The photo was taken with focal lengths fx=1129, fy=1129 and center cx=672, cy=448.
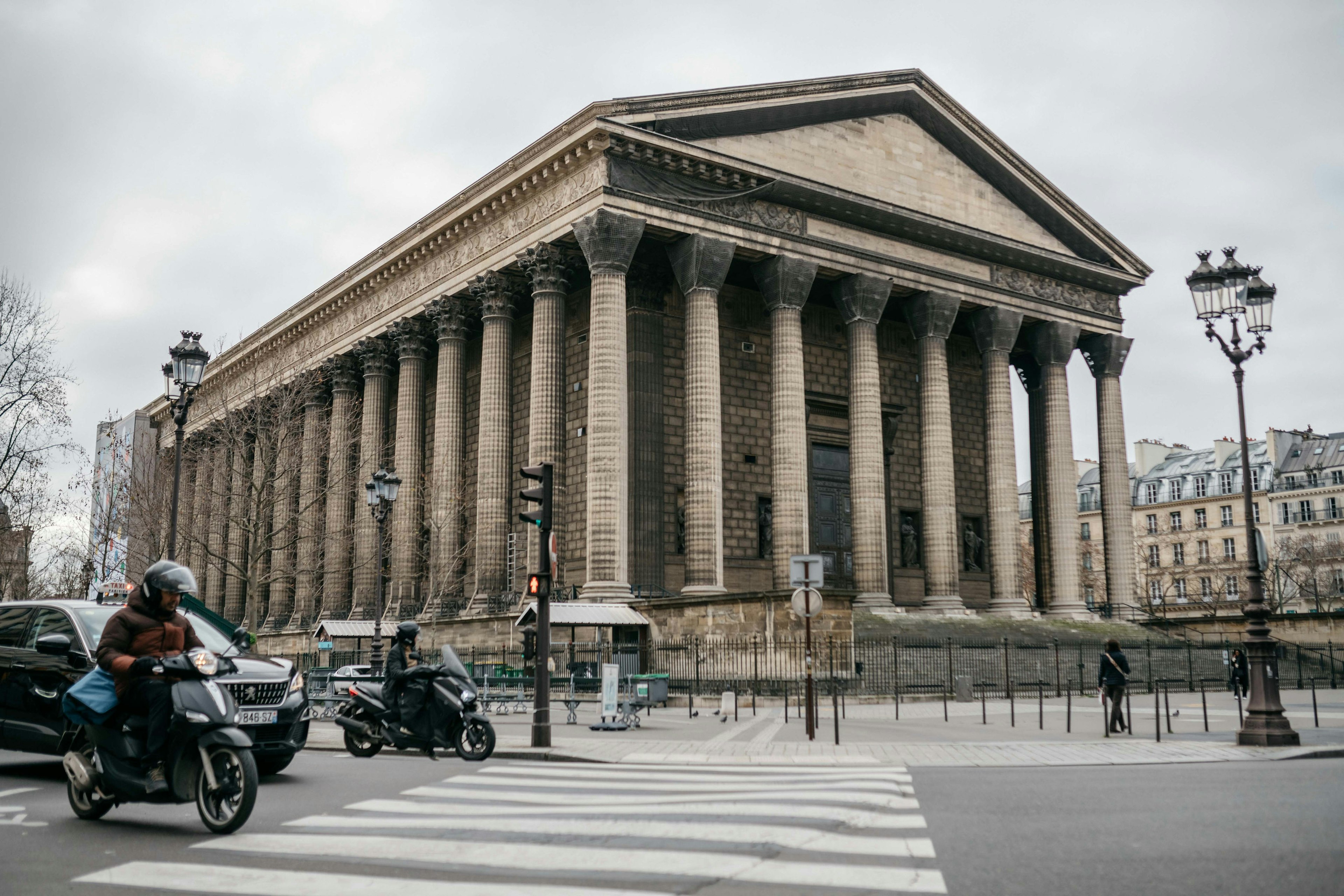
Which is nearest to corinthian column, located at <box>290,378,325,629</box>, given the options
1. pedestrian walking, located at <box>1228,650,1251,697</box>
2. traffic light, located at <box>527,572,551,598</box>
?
traffic light, located at <box>527,572,551,598</box>

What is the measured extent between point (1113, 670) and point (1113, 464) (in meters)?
28.3

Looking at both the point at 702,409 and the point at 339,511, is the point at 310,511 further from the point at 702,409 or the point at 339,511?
the point at 702,409

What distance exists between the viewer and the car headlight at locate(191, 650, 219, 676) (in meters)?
8.27

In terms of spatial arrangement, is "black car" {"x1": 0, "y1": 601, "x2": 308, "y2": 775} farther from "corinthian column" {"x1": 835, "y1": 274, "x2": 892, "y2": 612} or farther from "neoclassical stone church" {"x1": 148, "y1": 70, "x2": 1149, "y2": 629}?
"corinthian column" {"x1": 835, "y1": 274, "x2": 892, "y2": 612}

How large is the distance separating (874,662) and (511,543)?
1578cm

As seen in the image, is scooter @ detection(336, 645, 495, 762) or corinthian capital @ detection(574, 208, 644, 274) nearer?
scooter @ detection(336, 645, 495, 762)

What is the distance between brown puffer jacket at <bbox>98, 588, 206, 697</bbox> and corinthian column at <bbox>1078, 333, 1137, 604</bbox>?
4118cm

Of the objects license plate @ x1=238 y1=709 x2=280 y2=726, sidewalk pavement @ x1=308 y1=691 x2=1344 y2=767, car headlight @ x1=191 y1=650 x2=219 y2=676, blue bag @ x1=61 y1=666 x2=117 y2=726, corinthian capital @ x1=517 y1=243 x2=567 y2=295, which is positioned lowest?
sidewalk pavement @ x1=308 y1=691 x2=1344 y2=767

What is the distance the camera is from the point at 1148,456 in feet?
289

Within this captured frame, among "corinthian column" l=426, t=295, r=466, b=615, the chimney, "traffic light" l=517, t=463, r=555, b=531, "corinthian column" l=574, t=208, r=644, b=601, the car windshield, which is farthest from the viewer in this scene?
the chimney

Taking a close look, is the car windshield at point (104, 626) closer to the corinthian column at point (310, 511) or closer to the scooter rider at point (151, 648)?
the scooter rider at point (151, 648)

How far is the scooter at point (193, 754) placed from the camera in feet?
26.4

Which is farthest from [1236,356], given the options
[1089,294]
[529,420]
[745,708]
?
[1089,294]

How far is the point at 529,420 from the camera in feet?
121
